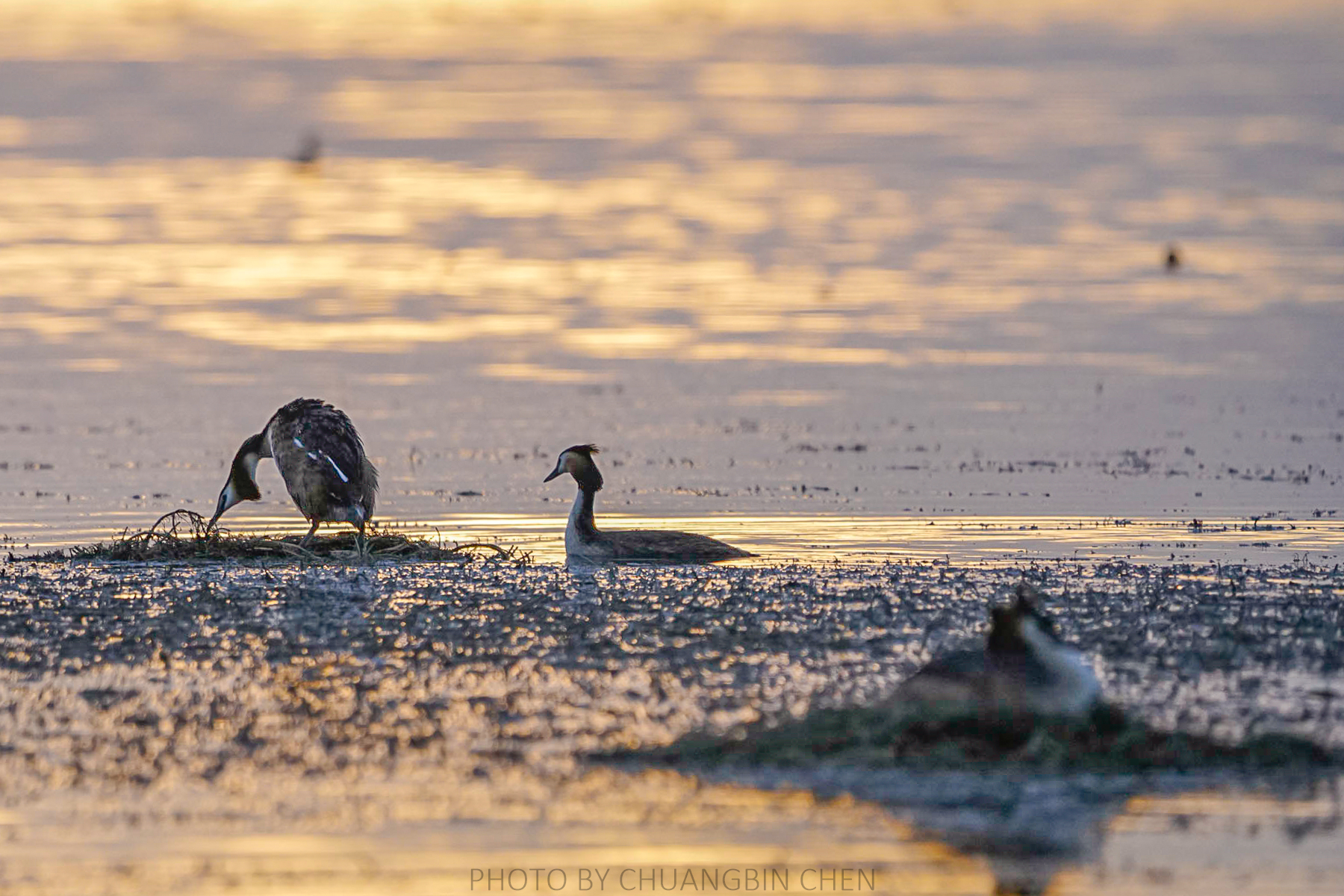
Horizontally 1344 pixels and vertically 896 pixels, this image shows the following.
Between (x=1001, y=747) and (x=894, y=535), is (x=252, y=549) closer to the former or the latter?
(x=894, y=535)

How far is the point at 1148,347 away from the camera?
2538 cm

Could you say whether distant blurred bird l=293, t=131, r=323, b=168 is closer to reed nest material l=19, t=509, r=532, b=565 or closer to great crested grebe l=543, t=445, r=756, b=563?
reed nest material l=19, t=509, r=532, b=565

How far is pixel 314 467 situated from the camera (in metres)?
15.0

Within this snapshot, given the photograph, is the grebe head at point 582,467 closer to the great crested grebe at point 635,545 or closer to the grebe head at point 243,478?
the great crested grebe at point 635,545

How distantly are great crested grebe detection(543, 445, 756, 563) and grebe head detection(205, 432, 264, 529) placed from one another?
257 cm

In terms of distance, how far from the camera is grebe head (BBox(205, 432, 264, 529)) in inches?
617

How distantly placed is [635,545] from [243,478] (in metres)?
3.24

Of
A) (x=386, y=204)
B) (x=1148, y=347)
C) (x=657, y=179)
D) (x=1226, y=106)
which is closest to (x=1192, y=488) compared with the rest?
(x=1148, y=347)

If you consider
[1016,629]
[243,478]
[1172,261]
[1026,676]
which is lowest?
→ [1026,676]

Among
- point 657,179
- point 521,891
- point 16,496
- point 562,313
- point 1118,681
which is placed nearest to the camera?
point 521,891

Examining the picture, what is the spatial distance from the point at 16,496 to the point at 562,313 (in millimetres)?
11542

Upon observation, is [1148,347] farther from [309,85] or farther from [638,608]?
[309,85]

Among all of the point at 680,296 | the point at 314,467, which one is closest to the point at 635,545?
the point at 314,467

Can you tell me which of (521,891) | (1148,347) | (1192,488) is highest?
(1148,347)
